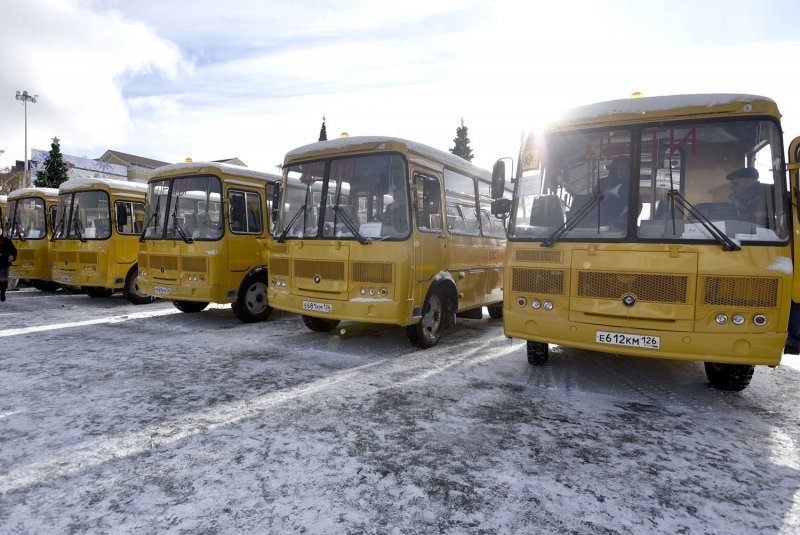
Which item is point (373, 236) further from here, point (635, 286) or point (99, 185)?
point (99, 185)

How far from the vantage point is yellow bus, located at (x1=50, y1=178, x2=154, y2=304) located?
10727 mm

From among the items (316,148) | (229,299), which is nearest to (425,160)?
(316,148)

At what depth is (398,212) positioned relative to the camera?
6.44 meters

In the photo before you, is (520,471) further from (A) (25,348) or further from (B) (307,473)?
(A) (25,348)

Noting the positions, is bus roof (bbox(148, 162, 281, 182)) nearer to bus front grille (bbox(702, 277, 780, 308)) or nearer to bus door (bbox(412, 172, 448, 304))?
bus door (bbox(412, 172, 448, 304))

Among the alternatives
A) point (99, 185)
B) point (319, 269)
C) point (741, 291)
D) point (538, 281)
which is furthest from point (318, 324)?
point (99, 185)

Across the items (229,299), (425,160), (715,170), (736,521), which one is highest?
(425,160)

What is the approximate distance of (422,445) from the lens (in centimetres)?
367

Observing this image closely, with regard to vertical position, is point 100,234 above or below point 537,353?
above

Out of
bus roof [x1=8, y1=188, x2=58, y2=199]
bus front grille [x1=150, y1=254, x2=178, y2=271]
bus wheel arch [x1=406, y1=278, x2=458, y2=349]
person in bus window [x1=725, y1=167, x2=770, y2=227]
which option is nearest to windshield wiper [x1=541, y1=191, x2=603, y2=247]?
person in bus window [x1=725, y1=167, x2=770, y2=227]

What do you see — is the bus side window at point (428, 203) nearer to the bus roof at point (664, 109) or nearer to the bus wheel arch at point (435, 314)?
the bus wheel arch at point (435, 314)

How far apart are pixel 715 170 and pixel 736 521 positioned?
3146mm

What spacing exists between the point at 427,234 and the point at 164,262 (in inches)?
201

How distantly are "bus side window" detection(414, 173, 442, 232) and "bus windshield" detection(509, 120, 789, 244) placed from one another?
4.87 ft
